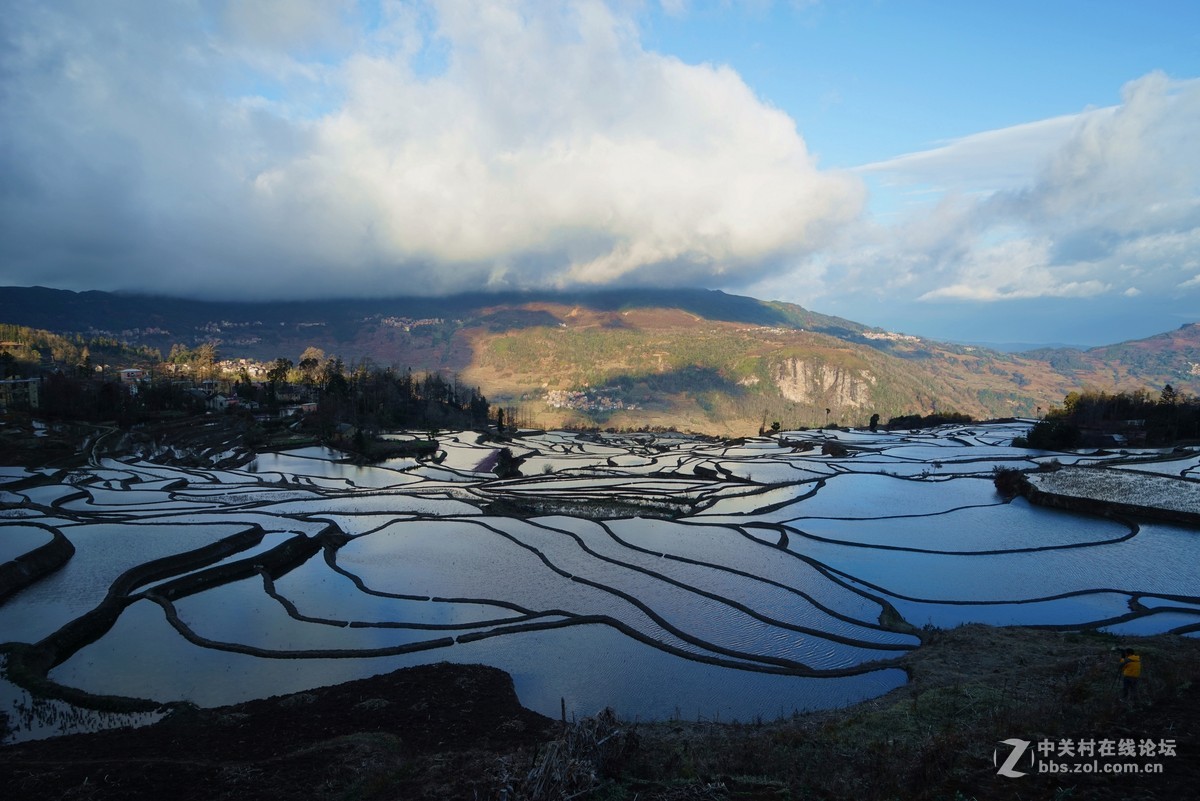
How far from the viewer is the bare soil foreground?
27.5 feet

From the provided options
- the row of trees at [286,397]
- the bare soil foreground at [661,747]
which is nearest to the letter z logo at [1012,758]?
the bare soil foreground at [661,747]

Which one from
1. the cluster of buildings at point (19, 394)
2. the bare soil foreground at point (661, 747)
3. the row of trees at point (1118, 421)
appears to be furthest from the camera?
the cluster of buildings at point (19, 394)

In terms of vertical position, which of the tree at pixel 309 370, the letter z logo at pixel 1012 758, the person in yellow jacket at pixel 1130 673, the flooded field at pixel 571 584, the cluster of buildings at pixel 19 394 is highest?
the tree at pixel 309 370

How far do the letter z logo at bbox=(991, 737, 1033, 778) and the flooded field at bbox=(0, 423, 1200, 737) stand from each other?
18.2 ft

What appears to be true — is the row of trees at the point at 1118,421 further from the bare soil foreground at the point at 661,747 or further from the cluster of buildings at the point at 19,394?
the cluster of buildings at the point at 19,394

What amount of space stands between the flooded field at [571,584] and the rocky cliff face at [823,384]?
493 feet

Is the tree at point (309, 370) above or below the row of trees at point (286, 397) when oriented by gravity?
above

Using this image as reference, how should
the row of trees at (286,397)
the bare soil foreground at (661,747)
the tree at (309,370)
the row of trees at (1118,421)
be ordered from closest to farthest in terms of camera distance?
the bare soil foreground at (661,747) → the row of trees at (1118,421) → the row of trees at (286,397) → the tree at (309,370)

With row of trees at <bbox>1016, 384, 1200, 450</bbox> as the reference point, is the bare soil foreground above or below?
below

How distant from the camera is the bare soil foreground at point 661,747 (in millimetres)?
8367

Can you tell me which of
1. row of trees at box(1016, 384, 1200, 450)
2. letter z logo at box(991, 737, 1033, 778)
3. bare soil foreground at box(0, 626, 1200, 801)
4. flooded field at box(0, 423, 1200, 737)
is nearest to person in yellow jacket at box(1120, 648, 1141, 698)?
bare soil foreground at box(0, 626, 1200, 801)

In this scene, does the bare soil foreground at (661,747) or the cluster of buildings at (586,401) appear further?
the cluster of buildings at (586,401)

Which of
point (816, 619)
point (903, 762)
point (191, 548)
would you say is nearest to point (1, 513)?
point (191, 548)

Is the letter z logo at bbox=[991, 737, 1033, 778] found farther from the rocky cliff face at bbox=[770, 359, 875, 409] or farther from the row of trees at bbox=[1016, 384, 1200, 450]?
the rocky cliff face at bbox=[770, 359, 875, 409]
